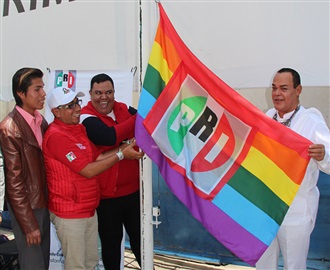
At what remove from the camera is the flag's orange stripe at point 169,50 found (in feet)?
7.20

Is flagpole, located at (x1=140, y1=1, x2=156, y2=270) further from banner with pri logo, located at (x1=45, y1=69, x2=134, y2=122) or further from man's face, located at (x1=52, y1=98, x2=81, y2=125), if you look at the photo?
banner with pri logo, located at (x1=45, y1=69, x2=134, y2=122)

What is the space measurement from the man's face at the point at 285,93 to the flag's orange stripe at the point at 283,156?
296 millimetres

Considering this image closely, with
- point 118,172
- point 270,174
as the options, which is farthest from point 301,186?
point 118,172

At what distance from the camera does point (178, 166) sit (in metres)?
2.20

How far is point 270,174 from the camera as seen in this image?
2.19 m

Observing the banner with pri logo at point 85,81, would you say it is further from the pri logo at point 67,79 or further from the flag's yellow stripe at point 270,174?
the flag's yellow stripe at point 270,174

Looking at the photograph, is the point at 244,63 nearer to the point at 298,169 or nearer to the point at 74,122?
the point at 298,169

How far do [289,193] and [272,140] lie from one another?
316 millimetres

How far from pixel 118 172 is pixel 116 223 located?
394 mm

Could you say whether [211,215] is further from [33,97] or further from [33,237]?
[33,97]

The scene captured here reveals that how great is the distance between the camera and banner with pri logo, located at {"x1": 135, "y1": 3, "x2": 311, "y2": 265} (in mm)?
2176

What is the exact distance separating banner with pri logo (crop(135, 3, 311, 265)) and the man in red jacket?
406 millimetres

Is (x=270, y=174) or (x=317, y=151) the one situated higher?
(x=317, y=151)

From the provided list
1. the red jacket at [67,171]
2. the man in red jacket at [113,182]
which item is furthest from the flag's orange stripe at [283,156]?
the red jacket at [67,171]
